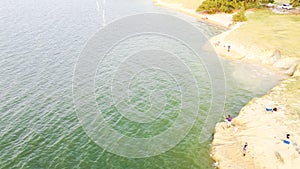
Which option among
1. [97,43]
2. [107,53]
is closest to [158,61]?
[107,53]

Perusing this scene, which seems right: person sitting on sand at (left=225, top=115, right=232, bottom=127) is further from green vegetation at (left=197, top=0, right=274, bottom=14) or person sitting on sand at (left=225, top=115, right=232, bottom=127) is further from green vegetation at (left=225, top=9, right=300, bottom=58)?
green vegetation at (left=197, top=0, right=274, bottom=14)

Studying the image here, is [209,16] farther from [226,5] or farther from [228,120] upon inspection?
[228,120]

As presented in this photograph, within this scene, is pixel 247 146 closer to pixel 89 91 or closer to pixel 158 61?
pixel 89 91

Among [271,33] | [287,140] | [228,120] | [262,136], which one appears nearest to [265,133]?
[262,136]

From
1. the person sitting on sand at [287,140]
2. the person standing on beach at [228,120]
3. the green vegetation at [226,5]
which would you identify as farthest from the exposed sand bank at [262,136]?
the green vegetation at [226,5]

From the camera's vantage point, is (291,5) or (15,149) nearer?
(15,149)

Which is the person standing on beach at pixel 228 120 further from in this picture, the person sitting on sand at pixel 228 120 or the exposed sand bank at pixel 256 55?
the exposed sand bank at pixel 256 55
